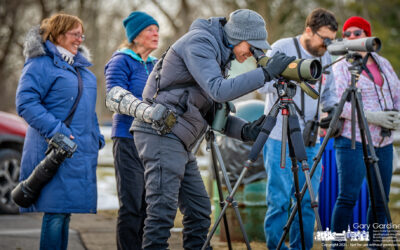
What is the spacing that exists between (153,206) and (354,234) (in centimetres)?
227

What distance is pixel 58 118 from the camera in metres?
4.40

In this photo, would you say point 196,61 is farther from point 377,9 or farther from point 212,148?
point 377,9

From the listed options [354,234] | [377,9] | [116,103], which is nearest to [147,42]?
[116,103]

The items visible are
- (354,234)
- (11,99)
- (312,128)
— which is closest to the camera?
(312,128)

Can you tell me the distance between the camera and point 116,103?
411 centimetres

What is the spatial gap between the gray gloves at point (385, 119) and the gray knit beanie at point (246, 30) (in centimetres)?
161

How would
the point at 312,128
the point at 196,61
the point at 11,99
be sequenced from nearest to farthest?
the point at 196,61, the point at 312,128, the point at 11,99

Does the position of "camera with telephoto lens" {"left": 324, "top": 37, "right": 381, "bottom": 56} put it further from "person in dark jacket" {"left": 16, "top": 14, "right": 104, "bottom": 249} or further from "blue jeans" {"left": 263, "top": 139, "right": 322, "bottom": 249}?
"person in dark jacket" {"left": 16, "top": 14, "right": 104, "bottom": 249}

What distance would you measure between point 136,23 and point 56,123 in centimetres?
122

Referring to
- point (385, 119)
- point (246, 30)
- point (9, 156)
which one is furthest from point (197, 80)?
point (9, 156)

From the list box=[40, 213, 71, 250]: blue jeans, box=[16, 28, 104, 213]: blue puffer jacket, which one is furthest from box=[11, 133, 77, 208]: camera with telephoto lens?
box=[40, 213, 71, 250]: blue jeans

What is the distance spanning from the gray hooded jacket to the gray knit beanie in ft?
0.25

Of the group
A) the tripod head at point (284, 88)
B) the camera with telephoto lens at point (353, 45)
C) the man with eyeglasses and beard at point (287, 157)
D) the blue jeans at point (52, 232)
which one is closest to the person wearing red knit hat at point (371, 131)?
the man with eyeglasses and beard at point (287, 157)

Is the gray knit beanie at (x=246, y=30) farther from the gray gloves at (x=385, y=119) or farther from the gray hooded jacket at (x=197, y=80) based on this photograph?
the gray gloves at (x=385, y=119)
